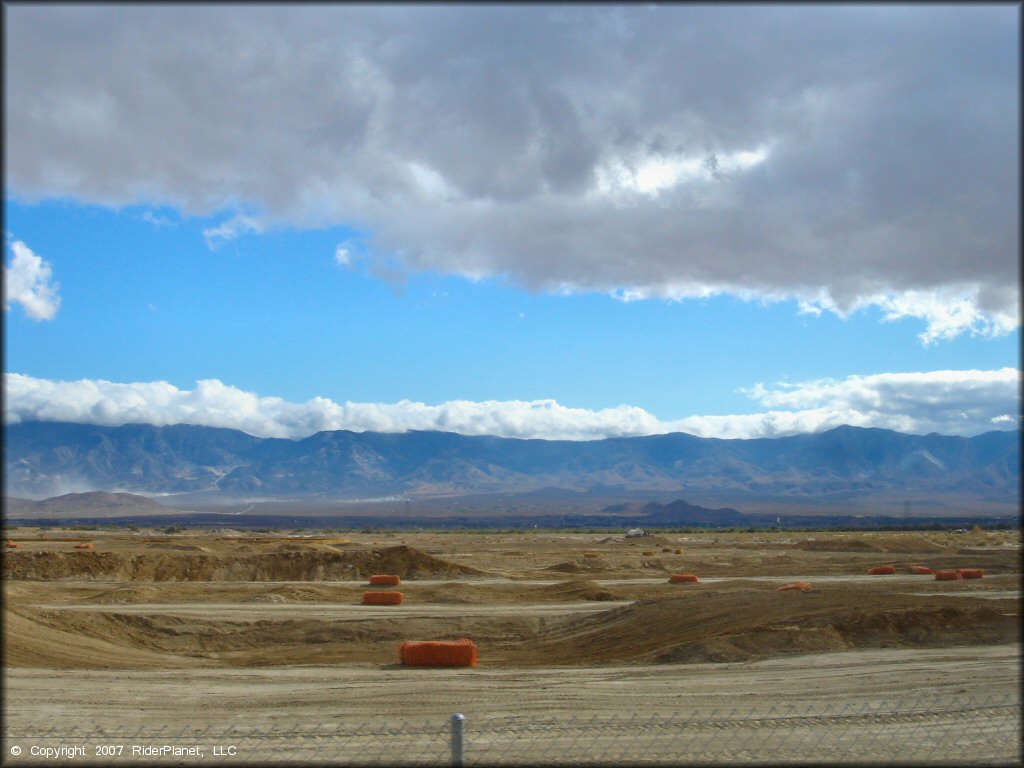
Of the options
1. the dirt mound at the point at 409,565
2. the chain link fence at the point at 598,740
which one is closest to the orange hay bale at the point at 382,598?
the dirt mound at the point at 409,565

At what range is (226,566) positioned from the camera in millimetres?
59625

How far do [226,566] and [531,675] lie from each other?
42.0m

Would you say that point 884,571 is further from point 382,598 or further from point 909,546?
point 382,598

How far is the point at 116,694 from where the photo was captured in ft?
66.3

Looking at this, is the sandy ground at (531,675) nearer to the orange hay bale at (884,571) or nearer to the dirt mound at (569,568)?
the orange hay bale at (884,571)

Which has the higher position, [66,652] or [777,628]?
[777,628]

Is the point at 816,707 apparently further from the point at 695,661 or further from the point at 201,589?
the point at 201,589

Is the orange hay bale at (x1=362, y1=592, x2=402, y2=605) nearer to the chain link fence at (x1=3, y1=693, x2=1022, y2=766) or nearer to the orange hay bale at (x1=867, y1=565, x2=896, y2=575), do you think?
the chain link fence at (x1=3, y1=693, x2=1022, y2=766)

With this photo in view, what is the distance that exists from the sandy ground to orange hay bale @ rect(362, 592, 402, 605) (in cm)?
63

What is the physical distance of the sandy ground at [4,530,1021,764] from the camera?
15445mm

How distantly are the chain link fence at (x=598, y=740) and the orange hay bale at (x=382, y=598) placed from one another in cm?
2507

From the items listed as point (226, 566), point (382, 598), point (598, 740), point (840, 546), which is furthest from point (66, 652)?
point (840, 546)

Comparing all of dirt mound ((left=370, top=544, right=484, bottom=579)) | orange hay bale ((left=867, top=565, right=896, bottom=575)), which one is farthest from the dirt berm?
orange hay bale ((left=867, top=565, right=896, bottom=575))

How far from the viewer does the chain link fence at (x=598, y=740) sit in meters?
14.3
